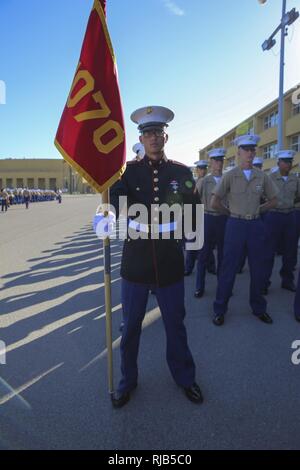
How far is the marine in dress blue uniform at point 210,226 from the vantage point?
4.54 meters

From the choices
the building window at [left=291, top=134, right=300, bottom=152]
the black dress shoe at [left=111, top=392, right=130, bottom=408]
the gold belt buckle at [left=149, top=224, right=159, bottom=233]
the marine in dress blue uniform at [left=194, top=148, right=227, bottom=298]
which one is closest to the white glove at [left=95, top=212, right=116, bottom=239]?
the gold belt buckle at [left=149, top=224, right=159, bottom=233]

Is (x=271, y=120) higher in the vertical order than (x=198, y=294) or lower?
higher

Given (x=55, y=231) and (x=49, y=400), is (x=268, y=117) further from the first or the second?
(x=49, y=400)

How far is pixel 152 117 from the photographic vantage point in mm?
2221

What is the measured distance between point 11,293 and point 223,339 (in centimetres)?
341

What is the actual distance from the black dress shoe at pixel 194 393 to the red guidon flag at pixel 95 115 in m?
1.67

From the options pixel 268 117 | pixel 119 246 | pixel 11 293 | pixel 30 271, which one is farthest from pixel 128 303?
pixel 268 117

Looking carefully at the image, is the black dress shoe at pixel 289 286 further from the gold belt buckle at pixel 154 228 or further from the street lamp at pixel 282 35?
the street lamp at pixel 282 35

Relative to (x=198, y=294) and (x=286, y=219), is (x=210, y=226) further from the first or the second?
(x=286, y=219)

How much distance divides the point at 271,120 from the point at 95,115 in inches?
1235

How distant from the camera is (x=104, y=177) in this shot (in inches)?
85.7

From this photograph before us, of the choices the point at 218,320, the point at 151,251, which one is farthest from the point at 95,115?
the point at 218,320

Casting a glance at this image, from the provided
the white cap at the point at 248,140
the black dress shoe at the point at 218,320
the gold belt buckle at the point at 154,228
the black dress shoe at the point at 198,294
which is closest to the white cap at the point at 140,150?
the gold belt buckle at the point at 154,228

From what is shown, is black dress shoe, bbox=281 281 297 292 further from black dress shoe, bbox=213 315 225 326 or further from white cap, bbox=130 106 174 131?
white cap, bbox=130 106 174 131
